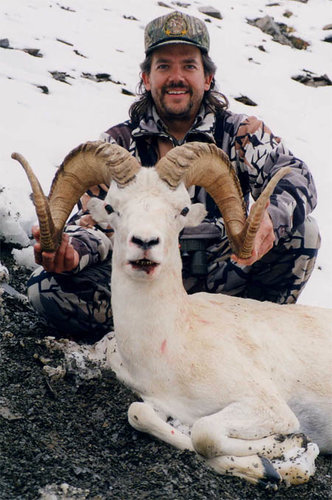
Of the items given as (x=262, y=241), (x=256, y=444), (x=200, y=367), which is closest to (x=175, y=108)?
(x=262, y=241)

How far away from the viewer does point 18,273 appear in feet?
25.1

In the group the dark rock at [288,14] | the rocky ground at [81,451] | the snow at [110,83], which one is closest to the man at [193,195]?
the rocky ground at [81,451]

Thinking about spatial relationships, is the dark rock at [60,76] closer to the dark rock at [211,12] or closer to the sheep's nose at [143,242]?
the sheep's nose at [143,242]

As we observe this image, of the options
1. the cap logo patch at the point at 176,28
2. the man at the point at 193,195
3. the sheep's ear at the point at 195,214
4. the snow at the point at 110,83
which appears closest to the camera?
the sheep's ear at the point at 195,214

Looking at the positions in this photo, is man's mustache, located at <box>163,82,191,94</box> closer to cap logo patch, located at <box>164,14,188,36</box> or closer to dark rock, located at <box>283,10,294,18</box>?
cap logo patch, located at <box>164,14,188,36</box>

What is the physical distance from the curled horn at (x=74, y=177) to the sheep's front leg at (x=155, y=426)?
149cm

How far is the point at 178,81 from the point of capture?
6680 millimetres

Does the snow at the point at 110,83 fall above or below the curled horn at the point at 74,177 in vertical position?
below

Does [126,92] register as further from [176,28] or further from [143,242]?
[143,242]

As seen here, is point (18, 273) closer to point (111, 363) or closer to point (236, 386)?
point (111, 363)

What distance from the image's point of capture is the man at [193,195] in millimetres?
6473

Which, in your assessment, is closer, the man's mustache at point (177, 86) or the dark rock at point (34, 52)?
the man's mustache at point (177, 86)

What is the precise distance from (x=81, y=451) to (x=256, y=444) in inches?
48.6

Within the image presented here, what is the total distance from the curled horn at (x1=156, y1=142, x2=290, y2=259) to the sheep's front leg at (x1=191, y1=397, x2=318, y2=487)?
1244mm
